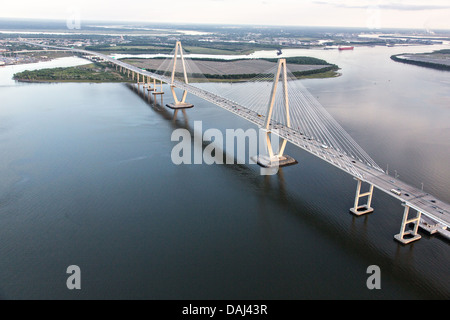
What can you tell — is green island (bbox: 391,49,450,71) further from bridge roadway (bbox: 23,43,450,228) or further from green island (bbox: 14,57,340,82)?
bridge roadway (bbox: 23,43,450,228)

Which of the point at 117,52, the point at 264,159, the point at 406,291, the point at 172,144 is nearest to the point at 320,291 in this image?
the point at 406,291

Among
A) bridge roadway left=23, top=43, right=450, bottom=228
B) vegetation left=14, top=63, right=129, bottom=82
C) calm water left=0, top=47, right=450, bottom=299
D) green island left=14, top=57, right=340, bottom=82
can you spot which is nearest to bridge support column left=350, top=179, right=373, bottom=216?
calm water left=0, top=47, right=450, bottom=299

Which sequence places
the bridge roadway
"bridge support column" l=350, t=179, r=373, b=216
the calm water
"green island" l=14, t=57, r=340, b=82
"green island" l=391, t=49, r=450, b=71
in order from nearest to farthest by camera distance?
the calm water, the bridge roadway, "bridge support column" l=350, t=179, r=373, b=216, "green island" l=14, t=57, r=340, b=82, "green island" l=391, t=49, r=450, b=71

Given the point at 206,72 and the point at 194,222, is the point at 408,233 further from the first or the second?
the point at 206,72

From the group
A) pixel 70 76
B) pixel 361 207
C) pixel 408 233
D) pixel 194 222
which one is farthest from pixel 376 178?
pixel 70 76

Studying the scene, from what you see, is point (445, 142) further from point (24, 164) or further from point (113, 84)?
point (113, 84)
